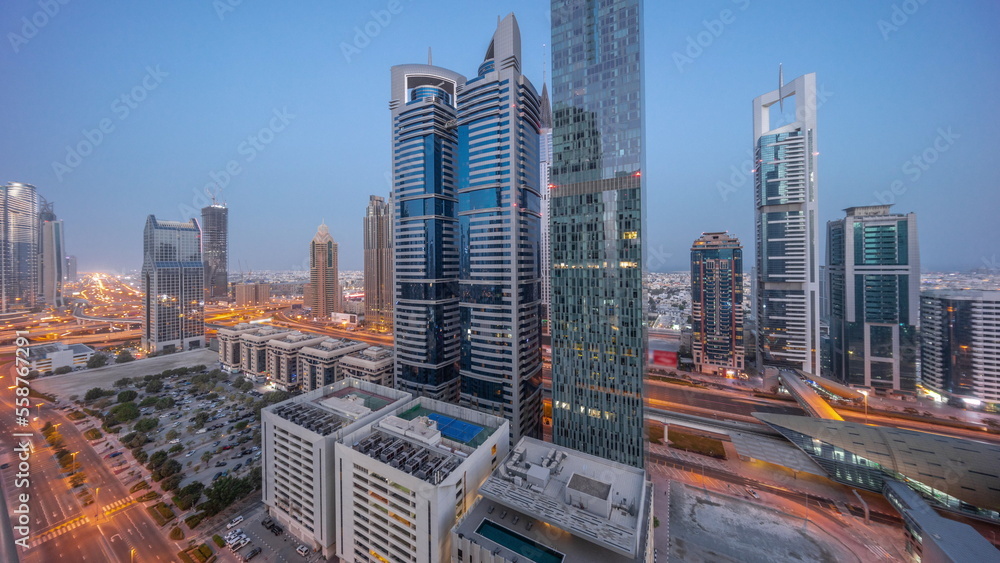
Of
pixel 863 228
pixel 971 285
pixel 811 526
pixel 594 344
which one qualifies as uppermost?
pixel 863 228

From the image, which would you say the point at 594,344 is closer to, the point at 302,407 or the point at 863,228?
the point at 302,407

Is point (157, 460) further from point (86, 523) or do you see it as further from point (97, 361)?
point (97, 361)

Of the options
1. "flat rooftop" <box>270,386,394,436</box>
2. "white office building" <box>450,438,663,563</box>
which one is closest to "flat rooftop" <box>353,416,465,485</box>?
"white office building" <box>450,438,663,563</box>

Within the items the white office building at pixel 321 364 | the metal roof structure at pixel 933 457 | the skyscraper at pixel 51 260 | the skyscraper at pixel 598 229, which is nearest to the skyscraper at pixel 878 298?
the metal roof structure at pixel 933 457

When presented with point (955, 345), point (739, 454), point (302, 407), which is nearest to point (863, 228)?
point (955, 345)

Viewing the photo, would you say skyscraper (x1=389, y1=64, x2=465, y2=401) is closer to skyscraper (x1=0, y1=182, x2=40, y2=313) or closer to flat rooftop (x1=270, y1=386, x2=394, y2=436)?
flat rooftop (x1=270, y1=386, x2=394, y2=436)

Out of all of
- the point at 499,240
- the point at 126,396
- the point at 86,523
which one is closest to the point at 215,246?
the point at 126,396

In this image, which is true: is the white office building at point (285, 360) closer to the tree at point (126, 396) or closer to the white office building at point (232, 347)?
the white office building at point (232, 347)
